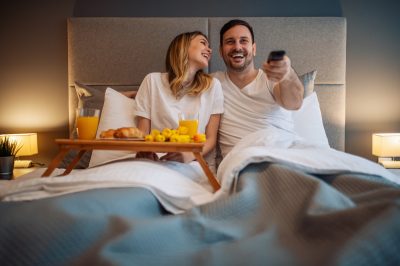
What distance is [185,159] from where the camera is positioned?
1.67 meters

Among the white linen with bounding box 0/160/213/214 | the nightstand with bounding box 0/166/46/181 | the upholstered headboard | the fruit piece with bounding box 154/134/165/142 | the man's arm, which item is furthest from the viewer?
the upholstered headboard

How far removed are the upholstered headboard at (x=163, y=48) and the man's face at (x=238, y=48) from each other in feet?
1.63

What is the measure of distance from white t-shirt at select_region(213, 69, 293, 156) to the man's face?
0.41 ft

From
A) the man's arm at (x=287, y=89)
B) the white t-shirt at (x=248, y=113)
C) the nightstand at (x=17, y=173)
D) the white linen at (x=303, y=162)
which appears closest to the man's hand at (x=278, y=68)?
the man's arm at (x=287, y=89)

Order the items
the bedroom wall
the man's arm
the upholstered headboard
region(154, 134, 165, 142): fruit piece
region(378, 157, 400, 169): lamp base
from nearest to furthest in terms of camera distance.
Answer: region(154, 134, 165, 142): fruit piece, the man's arm, region(378, 157, 400, 169): lamp base, the upholstered headboard, the bedroom wall

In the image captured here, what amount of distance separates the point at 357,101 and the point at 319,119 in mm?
771

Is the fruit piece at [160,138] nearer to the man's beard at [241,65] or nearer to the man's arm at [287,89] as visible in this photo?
the man's arm at [287,89]

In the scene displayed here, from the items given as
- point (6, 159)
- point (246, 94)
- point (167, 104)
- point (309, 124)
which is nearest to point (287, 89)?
point (246, 94)

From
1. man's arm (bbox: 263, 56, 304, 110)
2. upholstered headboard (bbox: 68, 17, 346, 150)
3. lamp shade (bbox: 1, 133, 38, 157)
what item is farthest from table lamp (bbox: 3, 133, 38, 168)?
man's arm (bbox: 263, 56, 304, 110)

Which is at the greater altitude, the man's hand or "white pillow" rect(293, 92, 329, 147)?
the man's hand

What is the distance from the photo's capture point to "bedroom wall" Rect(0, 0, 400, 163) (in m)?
2.80

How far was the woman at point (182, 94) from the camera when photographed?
195 centimetres

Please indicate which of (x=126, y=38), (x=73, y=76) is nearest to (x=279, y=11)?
(x=126, y=38)

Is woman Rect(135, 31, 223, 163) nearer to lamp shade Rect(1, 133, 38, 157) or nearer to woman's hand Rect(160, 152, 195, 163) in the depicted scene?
woman's hand Rect(160, 152, 195, 163)
